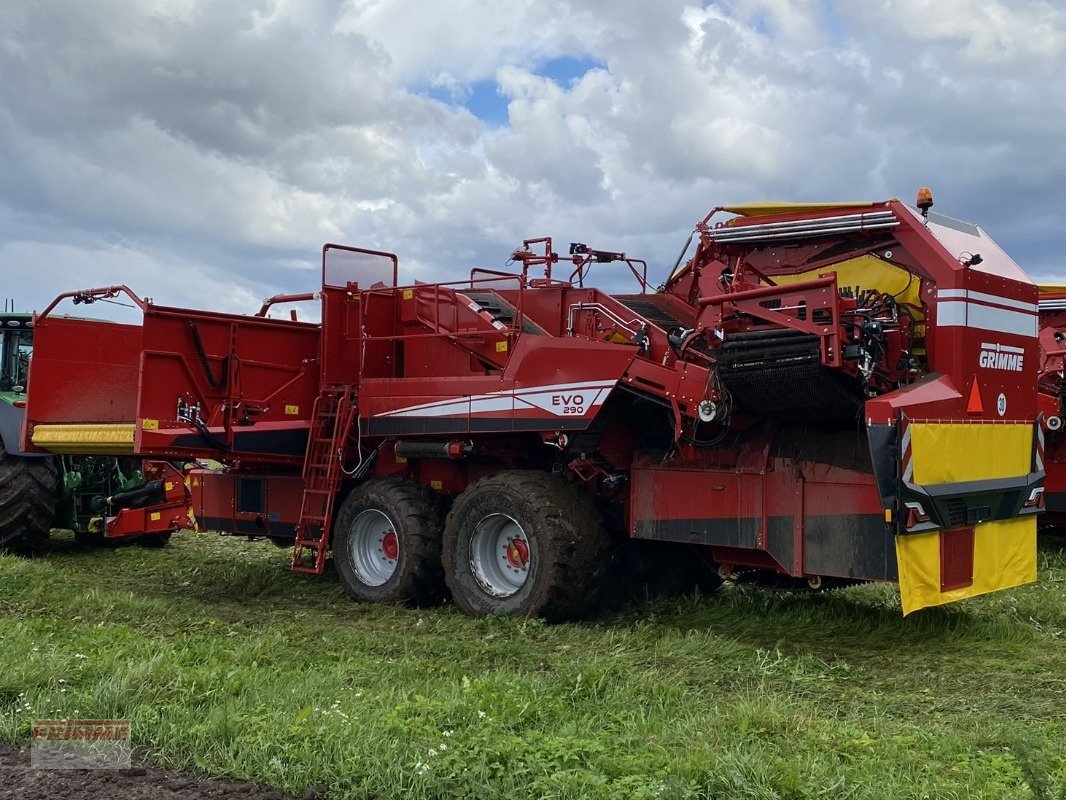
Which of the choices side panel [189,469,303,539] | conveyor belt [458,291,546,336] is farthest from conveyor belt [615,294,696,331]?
side panel [189,469,303,539]

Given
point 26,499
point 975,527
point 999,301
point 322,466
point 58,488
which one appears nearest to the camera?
point 975,527

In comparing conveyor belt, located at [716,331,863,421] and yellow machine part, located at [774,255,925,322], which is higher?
yellow machine part, located at [774,255,925,322]

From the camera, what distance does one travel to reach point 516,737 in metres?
4.28

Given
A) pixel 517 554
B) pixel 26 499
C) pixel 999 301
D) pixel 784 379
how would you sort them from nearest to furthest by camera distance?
1. pixel 784 379
2. pixel 999 301
3. pixel 517 554
4. pixel 26 499

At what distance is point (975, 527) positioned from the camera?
683 centimetres

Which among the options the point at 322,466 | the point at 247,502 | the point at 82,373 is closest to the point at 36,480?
the point at 82,373

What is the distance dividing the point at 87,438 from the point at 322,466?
2.30m

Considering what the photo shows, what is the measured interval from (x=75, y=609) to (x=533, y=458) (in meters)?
3.35

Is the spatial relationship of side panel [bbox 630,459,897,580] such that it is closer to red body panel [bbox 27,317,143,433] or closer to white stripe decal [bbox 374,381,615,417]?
white stripe decal [bbox 374,381,615,417]

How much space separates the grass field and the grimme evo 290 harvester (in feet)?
1.59

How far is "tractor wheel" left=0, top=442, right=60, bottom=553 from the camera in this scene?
1094cm

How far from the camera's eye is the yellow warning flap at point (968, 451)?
21.0 ft

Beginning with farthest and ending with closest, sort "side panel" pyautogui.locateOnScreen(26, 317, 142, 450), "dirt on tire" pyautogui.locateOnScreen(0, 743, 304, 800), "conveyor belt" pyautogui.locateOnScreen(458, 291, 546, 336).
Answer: "side panel" pyautogui.locateOnScreen(26, 317, 142, 450) < "conveyor belt" pyautogui.locateOnScreen(458, 291, 546, 336) < "dirt on tire" pyautogui.locateOnScreen(0, 743, 304, 800)

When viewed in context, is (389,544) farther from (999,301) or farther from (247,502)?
(999,301)
